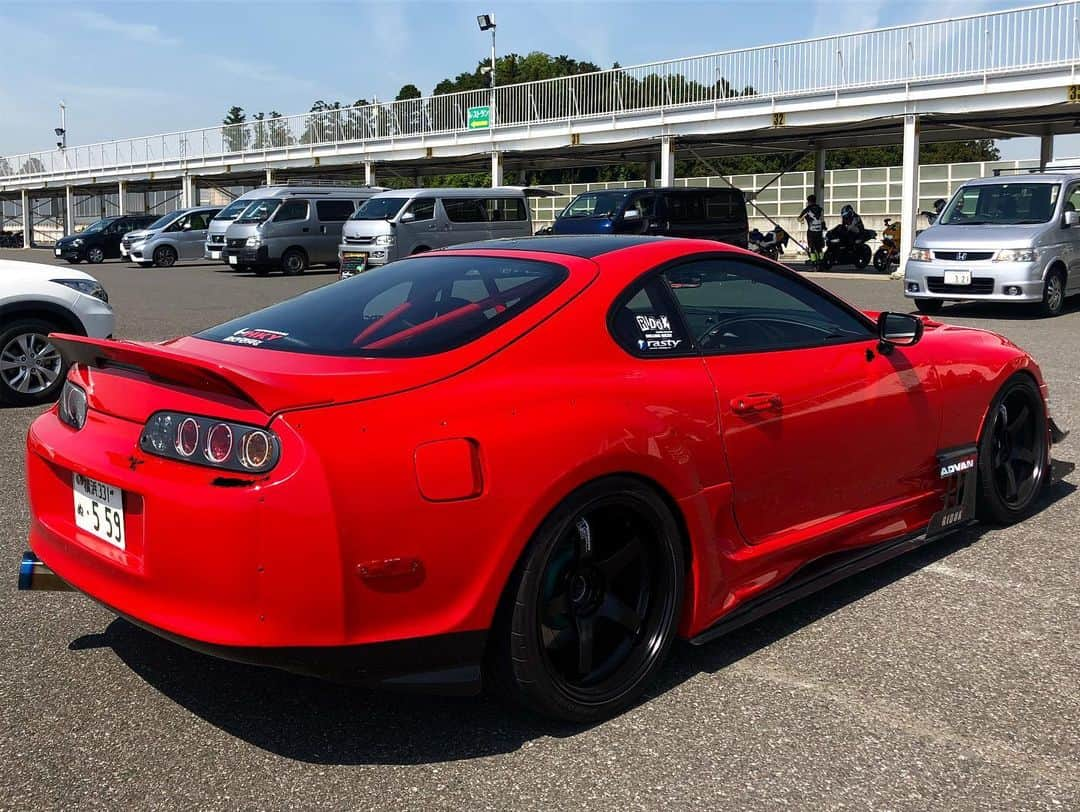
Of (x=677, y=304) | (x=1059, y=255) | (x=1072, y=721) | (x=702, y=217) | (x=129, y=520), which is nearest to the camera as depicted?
(x=129, y=520)

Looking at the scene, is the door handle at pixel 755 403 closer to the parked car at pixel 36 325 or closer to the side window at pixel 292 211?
the parked car at pixel 36 325

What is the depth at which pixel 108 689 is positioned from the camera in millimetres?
3254

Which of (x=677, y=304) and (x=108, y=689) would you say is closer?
(x=108, y=689)

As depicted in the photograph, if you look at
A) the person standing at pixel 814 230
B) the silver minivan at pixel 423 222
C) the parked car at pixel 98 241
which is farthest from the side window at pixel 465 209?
the parked car at pixel 98 241

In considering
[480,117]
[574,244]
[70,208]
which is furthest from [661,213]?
[70,208]

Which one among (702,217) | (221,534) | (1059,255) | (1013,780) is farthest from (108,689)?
(702,217)

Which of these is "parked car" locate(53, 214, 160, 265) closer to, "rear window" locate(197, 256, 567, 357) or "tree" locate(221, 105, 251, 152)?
"tree" locate(221, 105, 251, 152)

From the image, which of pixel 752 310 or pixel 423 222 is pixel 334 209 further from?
pixel 752 310

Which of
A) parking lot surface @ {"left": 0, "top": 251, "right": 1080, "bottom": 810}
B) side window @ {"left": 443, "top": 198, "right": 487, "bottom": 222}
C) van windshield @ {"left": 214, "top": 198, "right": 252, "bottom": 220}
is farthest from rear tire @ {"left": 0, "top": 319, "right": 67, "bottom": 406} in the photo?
van windshield @ {"left": 214, "top": 198, "right": 252, "bottom": 220}

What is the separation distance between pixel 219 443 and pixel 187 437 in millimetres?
118

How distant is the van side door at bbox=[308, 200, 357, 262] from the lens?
28672 mm

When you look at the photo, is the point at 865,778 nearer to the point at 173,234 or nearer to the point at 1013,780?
the point at 1013,780

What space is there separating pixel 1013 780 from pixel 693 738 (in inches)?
31.2

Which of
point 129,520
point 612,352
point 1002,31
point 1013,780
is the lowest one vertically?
point 1013,780
